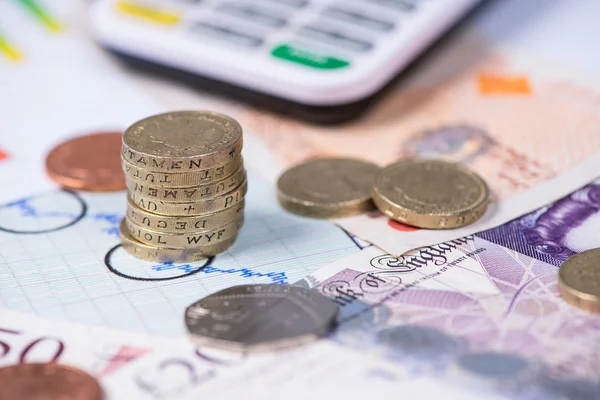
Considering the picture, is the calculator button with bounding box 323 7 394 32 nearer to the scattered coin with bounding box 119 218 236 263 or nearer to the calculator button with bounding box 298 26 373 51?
the calculator button with bounding box 298 26 373 51

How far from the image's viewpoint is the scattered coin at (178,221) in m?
0.65

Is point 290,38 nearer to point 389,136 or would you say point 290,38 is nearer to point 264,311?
point 389,136

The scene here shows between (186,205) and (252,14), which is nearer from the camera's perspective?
(186,205)

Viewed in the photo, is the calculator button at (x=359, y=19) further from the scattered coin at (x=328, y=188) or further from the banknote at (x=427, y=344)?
the banknote at (x=427, y=344)

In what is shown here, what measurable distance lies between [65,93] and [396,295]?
1.61 ft

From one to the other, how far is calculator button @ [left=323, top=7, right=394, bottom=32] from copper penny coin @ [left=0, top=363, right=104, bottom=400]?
1.68 ft

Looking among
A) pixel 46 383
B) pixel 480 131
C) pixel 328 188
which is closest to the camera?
pixel 46 383

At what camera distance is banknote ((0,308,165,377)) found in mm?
570

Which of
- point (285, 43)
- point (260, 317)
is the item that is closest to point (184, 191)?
point (260, 317)

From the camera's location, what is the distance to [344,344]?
58 cm

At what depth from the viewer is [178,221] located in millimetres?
646

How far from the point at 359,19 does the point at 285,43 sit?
85mm

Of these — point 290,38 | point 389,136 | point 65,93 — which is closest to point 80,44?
point 65,93

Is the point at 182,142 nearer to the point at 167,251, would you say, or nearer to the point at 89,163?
the point at 167,251
